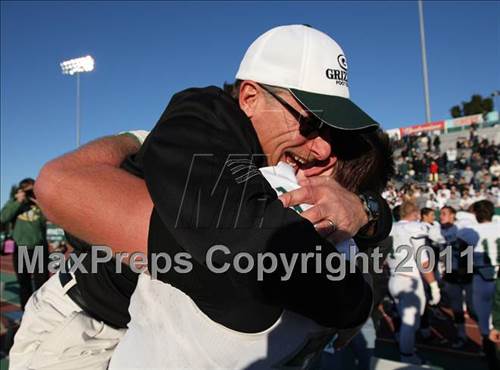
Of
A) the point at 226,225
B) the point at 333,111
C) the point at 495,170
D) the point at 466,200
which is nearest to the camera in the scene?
the point at 226,225

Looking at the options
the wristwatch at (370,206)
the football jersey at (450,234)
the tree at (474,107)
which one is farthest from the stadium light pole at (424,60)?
the tree at (474,107)

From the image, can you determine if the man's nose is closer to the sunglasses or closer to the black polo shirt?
the sunglasses

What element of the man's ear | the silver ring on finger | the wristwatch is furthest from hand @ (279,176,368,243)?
the man's ear

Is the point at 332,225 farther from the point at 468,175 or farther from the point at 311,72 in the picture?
the point at 468,175

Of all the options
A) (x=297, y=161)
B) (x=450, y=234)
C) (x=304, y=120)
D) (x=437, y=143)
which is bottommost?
(x=437, y=143)

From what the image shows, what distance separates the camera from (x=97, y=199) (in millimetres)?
1011

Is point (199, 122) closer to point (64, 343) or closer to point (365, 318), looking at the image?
point (365, 318)

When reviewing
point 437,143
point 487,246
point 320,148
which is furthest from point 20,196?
point 437,143

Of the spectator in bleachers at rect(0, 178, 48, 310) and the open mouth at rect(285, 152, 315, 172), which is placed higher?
the open mouth at rect(285, 152, 315, 172)

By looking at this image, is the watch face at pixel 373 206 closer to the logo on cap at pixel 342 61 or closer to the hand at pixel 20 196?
the logo on cap at pixel 342 61

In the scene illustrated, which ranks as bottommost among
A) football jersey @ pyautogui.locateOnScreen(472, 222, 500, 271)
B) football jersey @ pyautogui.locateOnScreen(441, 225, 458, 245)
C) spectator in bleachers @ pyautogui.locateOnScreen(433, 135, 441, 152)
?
spectator in bleachers @ pyautogui.locateOnScreen(433, 135, 441, 152)

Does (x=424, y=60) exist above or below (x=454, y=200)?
above

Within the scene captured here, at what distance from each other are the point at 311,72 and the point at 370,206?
41 cm

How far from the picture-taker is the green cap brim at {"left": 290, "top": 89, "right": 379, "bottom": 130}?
1.12 meters
